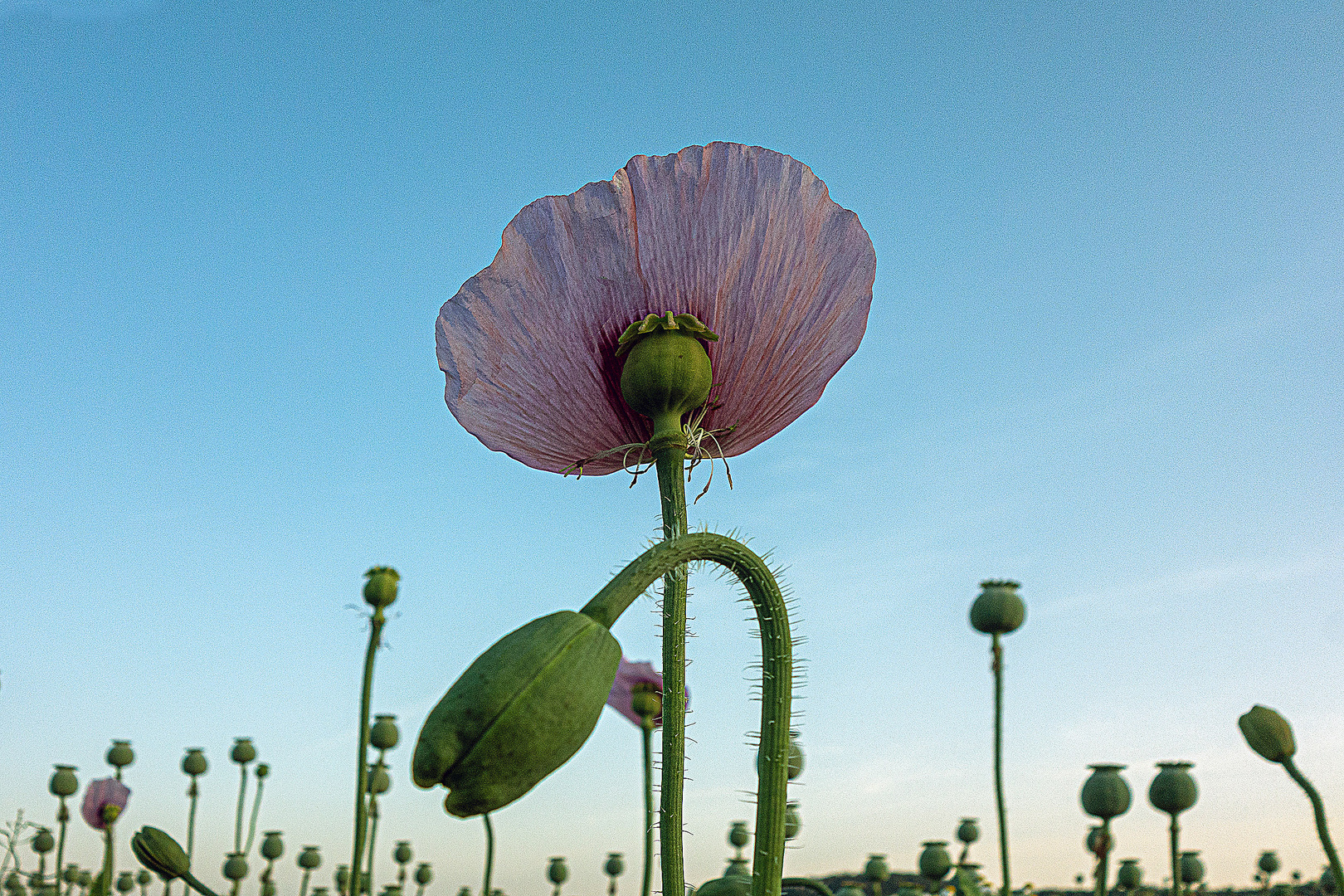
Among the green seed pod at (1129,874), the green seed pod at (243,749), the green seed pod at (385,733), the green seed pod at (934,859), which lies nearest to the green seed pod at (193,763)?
the green seed pod at (243,749)

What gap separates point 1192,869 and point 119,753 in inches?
221

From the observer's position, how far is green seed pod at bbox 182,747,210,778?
16.8 ft

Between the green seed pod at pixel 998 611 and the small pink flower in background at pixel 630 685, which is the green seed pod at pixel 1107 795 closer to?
the green seed pod at pixel 998 611

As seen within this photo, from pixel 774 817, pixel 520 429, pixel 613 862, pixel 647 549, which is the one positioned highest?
pixel 520 429

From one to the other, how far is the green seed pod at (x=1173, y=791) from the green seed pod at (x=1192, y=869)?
7.57ft

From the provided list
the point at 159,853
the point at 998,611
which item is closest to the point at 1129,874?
the point at 998,611

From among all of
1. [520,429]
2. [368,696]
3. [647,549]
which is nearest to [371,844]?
[368,696]

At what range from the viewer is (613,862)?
732 centimetres

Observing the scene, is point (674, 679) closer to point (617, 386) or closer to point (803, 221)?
point (617, 386)

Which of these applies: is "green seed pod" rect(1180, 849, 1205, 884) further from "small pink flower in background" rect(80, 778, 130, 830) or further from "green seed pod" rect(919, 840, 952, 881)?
"small pink flower in background" rect(80, 778, 130, 830)

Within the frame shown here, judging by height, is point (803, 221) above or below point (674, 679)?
above

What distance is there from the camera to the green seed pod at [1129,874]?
4.96 meters

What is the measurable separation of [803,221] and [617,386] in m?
0.24

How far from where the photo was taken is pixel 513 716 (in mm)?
558
